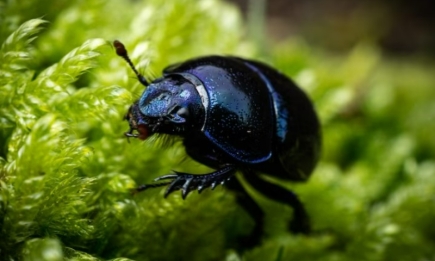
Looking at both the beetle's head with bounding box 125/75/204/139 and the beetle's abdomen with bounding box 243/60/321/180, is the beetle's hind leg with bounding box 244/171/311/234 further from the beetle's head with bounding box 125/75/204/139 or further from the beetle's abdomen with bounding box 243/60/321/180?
the beetle's head with bounding box 125/75/204/139

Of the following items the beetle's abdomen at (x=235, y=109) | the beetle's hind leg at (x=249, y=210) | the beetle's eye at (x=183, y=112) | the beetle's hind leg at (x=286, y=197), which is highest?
the beetle's abdomen at (x=235, y=109)

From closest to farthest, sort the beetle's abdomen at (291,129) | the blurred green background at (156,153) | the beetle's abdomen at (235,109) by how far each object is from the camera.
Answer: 1. the blurred green background at (156,153)
2. the beetle's abdomen at (235,109)
3. the beetle's abdomen at (291,129)

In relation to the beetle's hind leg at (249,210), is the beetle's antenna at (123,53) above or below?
above

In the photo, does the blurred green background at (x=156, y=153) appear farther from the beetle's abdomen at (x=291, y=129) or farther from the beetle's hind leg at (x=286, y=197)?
the beetle's abdomen at (x=291, y=129)

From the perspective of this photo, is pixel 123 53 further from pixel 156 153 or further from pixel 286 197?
pixel 286 197

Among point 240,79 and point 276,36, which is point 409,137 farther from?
point 276,36

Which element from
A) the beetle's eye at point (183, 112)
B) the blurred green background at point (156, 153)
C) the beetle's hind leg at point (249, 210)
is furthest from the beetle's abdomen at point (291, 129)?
the beetle's eye at point (183, 112)
